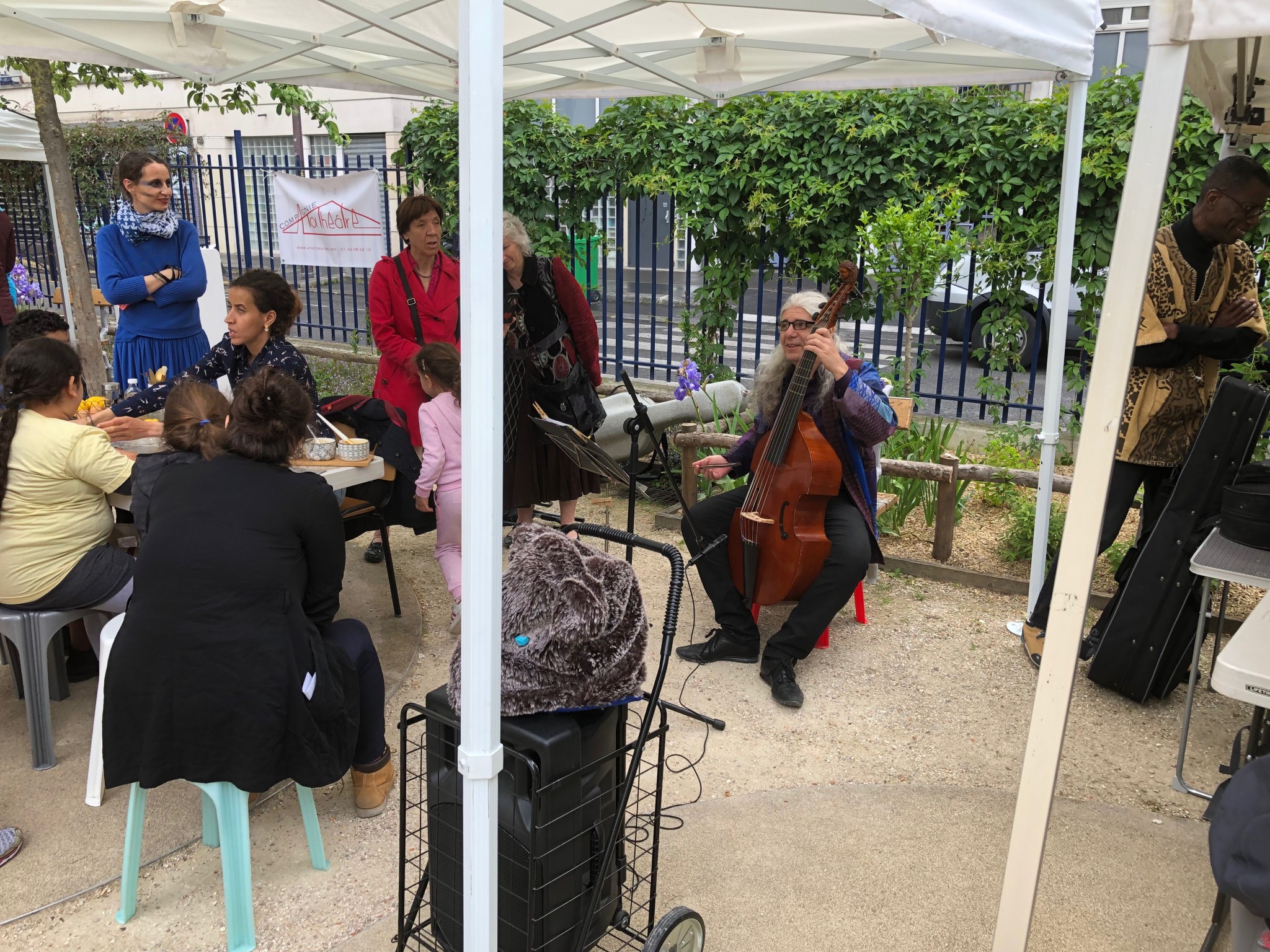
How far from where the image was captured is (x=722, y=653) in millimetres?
3787

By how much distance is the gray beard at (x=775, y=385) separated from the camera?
3611 millimetres

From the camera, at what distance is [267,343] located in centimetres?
376

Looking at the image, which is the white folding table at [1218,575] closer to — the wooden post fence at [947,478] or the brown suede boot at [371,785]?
the wooden post fence at [947,478]

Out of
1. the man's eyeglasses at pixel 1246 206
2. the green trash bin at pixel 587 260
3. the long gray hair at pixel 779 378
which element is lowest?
the long gray hair at pixel 779 378

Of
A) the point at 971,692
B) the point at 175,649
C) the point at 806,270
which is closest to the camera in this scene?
the point at 175,649

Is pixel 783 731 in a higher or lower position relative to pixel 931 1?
lower

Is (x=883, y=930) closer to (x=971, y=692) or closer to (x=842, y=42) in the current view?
(x=971, y=692)

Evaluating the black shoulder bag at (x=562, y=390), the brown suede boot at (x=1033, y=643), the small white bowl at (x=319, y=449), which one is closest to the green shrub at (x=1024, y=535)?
the brown suede boot at (x=1033, y=643)

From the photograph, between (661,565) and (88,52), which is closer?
(88,52)

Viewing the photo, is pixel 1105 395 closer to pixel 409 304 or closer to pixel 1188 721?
pixel 1188 721

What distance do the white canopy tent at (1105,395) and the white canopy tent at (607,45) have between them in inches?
5.8

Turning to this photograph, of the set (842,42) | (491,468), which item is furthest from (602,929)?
(842,42)

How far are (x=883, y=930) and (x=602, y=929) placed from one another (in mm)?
751

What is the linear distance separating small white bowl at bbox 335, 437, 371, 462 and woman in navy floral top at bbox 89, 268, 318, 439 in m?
0.32
